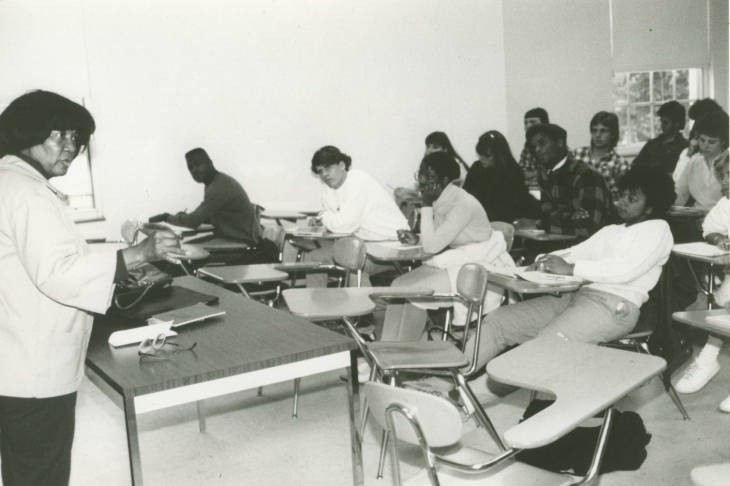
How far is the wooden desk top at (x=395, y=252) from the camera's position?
13.0 ft

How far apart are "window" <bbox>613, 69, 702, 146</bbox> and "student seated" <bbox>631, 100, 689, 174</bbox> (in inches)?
72.9

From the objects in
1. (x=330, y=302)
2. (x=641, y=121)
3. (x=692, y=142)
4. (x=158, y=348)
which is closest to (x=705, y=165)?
(x=692, y=142)

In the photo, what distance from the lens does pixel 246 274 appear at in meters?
3.88

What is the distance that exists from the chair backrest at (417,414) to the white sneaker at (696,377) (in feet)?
7.77

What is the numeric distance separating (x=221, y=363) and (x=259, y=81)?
5.09 m

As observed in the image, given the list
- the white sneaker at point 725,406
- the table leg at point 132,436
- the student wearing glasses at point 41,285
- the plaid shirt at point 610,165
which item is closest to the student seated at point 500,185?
the plaid shirt at point 610,165

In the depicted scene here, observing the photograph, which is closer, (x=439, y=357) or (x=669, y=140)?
(x=439, y=357)

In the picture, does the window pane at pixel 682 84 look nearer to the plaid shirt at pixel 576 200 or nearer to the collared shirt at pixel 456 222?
the plaid shirt at pixel 576 200

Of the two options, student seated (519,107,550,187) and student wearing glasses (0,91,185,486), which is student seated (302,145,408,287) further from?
student wearing glasses (0,91,185,486)

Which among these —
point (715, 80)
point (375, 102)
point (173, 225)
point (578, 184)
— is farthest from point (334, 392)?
point (715, 80)

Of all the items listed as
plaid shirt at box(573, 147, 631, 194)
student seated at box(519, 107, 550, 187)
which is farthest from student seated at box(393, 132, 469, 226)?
plaid shirt at box(573, 147, 631, 194)

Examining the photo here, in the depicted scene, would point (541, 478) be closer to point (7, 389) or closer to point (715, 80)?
point (7, 389)

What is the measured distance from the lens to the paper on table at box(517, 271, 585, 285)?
9.70ft

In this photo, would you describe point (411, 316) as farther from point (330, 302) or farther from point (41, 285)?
point (41, 285)
